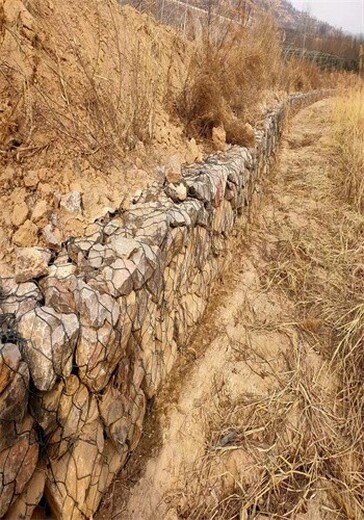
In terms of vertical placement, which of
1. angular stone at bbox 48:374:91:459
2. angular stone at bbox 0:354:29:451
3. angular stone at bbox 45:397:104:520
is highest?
angular stone at bbox 0:354:29:451

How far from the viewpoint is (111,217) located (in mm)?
1997

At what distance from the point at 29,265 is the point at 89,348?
0.40 meters

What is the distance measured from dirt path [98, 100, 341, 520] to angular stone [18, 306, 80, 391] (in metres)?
0.78

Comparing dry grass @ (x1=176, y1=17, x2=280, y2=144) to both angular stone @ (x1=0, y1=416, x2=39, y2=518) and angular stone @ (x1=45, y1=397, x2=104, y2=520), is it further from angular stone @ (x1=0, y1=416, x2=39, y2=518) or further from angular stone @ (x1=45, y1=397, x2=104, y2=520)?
angular stone @ (x1=0, y1=416, x2=39, y2=518)

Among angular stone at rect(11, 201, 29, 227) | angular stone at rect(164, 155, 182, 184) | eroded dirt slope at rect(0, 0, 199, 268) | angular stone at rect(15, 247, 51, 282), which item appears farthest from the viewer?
angular stone at rect(164, 155, 182, 184)

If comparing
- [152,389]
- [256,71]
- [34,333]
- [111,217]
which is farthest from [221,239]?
[256,71]

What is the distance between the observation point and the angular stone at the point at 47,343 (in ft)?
3.91

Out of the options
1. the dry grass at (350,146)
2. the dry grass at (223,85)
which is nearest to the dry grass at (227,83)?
the dry grass at (223,85)

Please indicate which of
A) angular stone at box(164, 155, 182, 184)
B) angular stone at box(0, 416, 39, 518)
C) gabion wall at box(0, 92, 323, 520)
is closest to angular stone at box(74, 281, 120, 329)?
gabion wall at box(0, 92, 323, 520)

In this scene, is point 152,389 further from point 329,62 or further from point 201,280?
point 329,62

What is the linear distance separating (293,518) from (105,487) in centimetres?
81

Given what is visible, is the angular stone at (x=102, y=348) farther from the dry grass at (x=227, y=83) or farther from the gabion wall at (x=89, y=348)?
the dry grass at (x=227, y=83)

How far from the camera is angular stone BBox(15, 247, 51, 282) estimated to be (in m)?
1.46

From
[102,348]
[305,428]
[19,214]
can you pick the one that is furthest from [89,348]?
[305,428]
